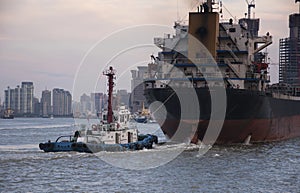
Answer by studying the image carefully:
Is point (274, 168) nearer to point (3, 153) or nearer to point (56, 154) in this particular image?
point (56, 154)

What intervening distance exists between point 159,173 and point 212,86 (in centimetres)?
1483

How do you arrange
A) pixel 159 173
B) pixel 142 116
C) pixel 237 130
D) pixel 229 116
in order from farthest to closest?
pixel 142 116, pixel 237 130, pixel 229 116, pixel 159 173

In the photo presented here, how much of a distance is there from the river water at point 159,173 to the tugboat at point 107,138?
948mm

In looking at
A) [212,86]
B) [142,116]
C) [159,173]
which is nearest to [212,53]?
[212,86]

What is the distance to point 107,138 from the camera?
38.7m

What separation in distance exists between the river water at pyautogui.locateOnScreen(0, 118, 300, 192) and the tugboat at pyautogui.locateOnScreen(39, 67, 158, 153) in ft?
3.11

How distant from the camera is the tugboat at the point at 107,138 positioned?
37406 millimetres

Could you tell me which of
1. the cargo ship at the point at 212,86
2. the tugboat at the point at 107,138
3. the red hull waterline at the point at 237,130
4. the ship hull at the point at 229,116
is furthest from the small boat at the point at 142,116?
the tugboat at the point at 107,138

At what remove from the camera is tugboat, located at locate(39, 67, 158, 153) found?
37.4m

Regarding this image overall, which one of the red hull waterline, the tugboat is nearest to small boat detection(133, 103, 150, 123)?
the red hull waterline

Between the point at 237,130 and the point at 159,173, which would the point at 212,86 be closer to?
the point at 237,130

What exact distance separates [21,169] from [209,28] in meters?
23.1

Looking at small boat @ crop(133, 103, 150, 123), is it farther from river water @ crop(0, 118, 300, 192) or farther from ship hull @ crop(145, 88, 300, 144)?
river water @ crop(0, 118, 300, 192)

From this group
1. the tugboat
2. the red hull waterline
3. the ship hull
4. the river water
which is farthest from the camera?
the red hull waterline
